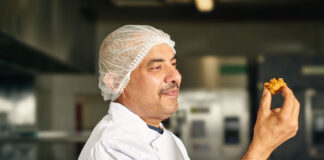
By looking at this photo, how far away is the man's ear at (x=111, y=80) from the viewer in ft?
4.27

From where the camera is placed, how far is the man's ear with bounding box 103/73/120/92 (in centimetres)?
130

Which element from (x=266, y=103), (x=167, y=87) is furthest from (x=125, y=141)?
(x=266, y=103)

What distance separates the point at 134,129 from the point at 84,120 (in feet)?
14.2

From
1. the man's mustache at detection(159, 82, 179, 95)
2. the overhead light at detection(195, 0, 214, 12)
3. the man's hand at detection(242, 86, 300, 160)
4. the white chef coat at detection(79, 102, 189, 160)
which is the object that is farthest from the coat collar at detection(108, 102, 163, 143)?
the overhead light at detection(195, 0, 214, 12)

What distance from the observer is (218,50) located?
17.7 feet

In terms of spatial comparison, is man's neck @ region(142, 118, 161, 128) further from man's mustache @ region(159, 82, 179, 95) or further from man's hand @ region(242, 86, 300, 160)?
man's hand @ region(242, 86, 300, 160)

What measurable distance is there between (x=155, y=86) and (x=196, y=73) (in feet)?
12.7

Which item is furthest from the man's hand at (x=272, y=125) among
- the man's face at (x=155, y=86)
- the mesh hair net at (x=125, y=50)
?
the mesh hair net at (x=125, y=50)

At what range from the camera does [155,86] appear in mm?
1218

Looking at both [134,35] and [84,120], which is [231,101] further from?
[134,35]

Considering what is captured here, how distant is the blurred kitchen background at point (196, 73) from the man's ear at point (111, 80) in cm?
199

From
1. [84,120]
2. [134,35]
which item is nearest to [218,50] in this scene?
[84,120]

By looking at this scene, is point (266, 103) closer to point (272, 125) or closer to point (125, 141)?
point (272, 125)

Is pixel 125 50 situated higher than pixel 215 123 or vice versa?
pixel 125 50
